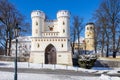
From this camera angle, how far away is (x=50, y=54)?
4116 cm

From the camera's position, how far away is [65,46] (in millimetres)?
40812

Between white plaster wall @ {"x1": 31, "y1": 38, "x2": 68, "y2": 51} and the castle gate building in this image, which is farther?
white plaster wall @ {"x1": 31, "y1": 38, "x2": 68, "y2": 51}

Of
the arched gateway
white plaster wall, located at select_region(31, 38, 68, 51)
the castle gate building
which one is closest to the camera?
the castle gate building

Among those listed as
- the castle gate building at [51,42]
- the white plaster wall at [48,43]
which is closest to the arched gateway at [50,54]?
the castle gate building at [51,42]

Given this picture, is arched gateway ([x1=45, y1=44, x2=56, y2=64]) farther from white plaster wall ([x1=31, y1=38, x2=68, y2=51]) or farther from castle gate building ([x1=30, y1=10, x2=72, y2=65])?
white plaster wall ([x1=31, y1=38, x2=68, y2=51])

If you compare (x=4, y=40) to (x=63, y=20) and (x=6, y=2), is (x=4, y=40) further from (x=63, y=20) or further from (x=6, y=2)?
(x=63, y=20)

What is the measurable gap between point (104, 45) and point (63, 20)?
30.3 ft

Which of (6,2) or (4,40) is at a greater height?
(6,2)

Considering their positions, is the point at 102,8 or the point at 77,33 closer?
the point at 102,8

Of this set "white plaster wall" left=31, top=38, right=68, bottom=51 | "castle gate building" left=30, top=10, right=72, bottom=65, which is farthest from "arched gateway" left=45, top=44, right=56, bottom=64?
"white plaster wall" left=31, top=38, right=68, bottom=51

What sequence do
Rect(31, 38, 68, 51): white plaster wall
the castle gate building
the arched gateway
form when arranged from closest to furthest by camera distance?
1. the castle gate building
2. Rect(31, 38, 68, 51): white plaster wall
3. the arched gateway

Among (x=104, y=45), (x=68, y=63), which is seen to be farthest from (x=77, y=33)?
(x=68, y=63)

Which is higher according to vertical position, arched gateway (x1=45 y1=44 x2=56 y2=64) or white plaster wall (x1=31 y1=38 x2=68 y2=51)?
white plaster wall (x1=31 y1=38 x2=68 y2=51)

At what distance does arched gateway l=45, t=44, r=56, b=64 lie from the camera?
1617 inches
